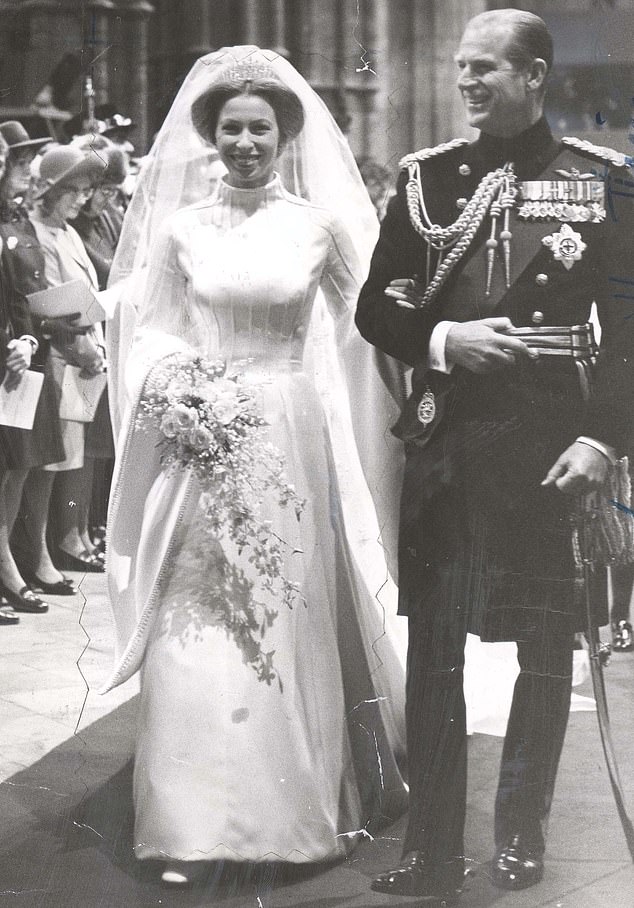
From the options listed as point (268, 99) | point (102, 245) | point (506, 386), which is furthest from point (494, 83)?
point (102, 245)

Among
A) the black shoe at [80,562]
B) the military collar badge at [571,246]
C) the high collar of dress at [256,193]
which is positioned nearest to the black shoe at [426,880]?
the black shoe at [80,562]

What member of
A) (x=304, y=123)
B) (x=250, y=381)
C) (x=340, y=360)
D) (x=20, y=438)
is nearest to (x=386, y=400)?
(x=340, y=360)

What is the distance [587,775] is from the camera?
3064 mm

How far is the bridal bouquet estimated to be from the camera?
9.85ft

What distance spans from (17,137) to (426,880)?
7.06 ft

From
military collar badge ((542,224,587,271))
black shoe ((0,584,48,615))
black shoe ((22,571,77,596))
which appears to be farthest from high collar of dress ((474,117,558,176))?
black shoe ((0,584,48,615))

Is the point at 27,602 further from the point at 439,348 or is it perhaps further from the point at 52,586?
the point at 439,348

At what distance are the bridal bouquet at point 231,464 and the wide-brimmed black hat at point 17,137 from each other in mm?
721

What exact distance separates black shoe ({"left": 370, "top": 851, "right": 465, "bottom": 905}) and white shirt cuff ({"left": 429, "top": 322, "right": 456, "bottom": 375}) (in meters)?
1.19

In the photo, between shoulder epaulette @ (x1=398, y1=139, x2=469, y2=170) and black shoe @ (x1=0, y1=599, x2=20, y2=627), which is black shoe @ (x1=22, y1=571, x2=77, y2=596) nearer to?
black shoe @ (x1=0, y1=599, x2=20, y2=627)

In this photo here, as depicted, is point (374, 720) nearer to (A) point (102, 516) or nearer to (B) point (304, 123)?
(A) point (102, 516)

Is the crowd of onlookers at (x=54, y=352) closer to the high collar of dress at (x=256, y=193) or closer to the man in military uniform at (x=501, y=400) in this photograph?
the high collar of dress at (x=256, y=193)

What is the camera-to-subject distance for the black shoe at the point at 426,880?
3057mm

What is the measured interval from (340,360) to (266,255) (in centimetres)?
32
